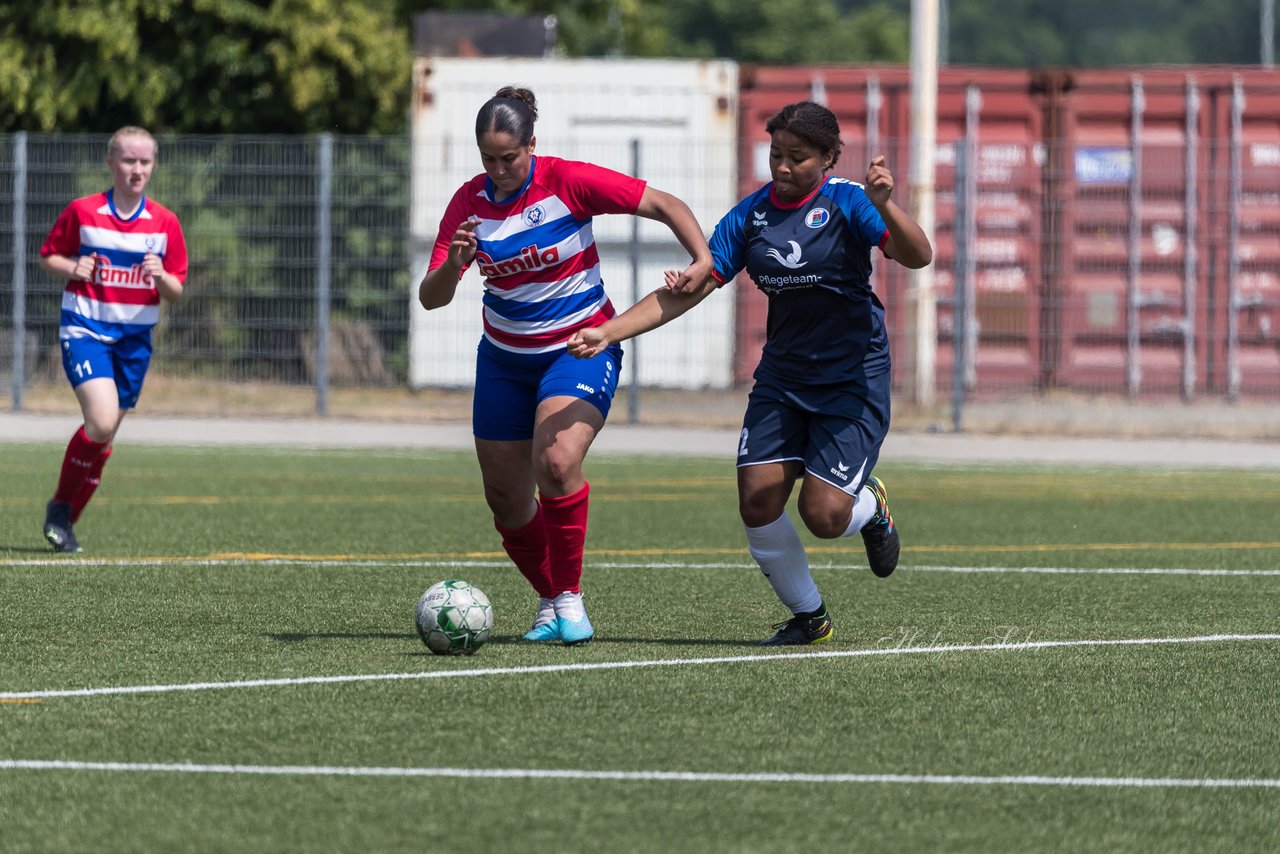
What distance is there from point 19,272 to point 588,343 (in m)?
14.4

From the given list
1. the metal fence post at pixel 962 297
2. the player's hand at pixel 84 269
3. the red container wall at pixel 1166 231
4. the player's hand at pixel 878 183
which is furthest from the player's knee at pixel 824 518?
the red container wall at pixel 1166 231

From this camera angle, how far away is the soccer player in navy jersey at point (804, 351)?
7.00 m

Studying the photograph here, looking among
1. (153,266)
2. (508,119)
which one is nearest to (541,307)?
(508,119)

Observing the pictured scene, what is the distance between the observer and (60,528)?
974cm

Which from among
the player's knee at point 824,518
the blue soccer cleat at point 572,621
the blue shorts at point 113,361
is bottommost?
the blue soccer cleat at point 572,621

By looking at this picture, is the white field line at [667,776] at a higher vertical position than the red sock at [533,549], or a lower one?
lower

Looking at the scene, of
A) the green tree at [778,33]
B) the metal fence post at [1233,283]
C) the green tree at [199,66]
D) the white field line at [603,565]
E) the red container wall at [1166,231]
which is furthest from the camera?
the green tree at [778,33]

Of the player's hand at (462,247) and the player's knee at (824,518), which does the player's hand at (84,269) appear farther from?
the player's knee at (824,518)

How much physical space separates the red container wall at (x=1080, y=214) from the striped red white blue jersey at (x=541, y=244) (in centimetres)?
1264

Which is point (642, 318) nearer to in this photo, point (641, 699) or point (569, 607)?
point (569, 607)

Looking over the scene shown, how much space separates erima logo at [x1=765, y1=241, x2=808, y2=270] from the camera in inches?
275

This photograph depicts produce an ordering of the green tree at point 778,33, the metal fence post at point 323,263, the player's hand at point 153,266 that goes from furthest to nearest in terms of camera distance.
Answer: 1. the green tree at point 778,33
2. the metal fence post at point 323,263
3. the player's hand at point 153,266

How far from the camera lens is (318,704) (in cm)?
579

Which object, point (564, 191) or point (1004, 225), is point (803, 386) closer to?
point (564, 191)
